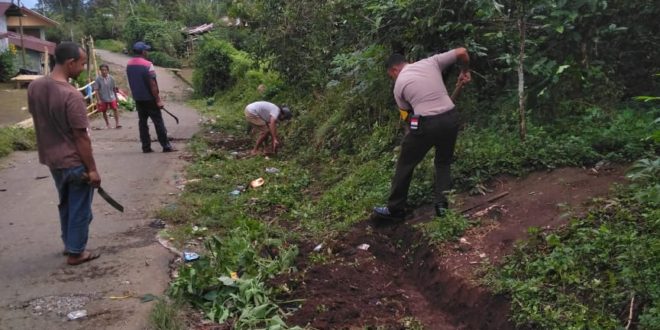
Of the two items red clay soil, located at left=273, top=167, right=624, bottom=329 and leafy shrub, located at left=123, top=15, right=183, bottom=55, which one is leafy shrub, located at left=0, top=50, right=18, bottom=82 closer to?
leafy shrub, located at left=123, top=15, right=183, bottom=55

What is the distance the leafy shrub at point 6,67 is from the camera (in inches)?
1014

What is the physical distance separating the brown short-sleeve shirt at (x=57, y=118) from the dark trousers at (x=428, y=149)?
269 cm

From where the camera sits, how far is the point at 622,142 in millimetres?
4875

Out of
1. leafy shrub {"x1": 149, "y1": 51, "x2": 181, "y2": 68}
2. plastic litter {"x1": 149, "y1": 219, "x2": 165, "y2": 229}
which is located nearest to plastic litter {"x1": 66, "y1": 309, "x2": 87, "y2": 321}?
plastic litter {"x1": 149, "y1": 219, "x2": 165, "y2": 229}

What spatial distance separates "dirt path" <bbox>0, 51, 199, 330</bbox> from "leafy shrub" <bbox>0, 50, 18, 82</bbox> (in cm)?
2003

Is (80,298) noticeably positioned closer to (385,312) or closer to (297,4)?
(385,312)

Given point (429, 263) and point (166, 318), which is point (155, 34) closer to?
point (429, 263)

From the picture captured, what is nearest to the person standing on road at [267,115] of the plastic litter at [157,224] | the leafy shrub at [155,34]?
the plastic litter at [157,224]

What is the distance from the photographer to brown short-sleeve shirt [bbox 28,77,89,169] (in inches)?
166

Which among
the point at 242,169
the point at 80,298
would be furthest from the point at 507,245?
the point at 242,169

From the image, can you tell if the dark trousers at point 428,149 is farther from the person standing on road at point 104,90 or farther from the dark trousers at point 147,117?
the person standing on road at point 104,90

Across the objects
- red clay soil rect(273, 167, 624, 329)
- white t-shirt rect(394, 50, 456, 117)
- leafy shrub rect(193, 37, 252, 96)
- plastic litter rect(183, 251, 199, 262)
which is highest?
white t-shirt rect(394, 50, 456, 117)

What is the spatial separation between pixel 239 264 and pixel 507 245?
2.09 m

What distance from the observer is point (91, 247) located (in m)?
5.04
